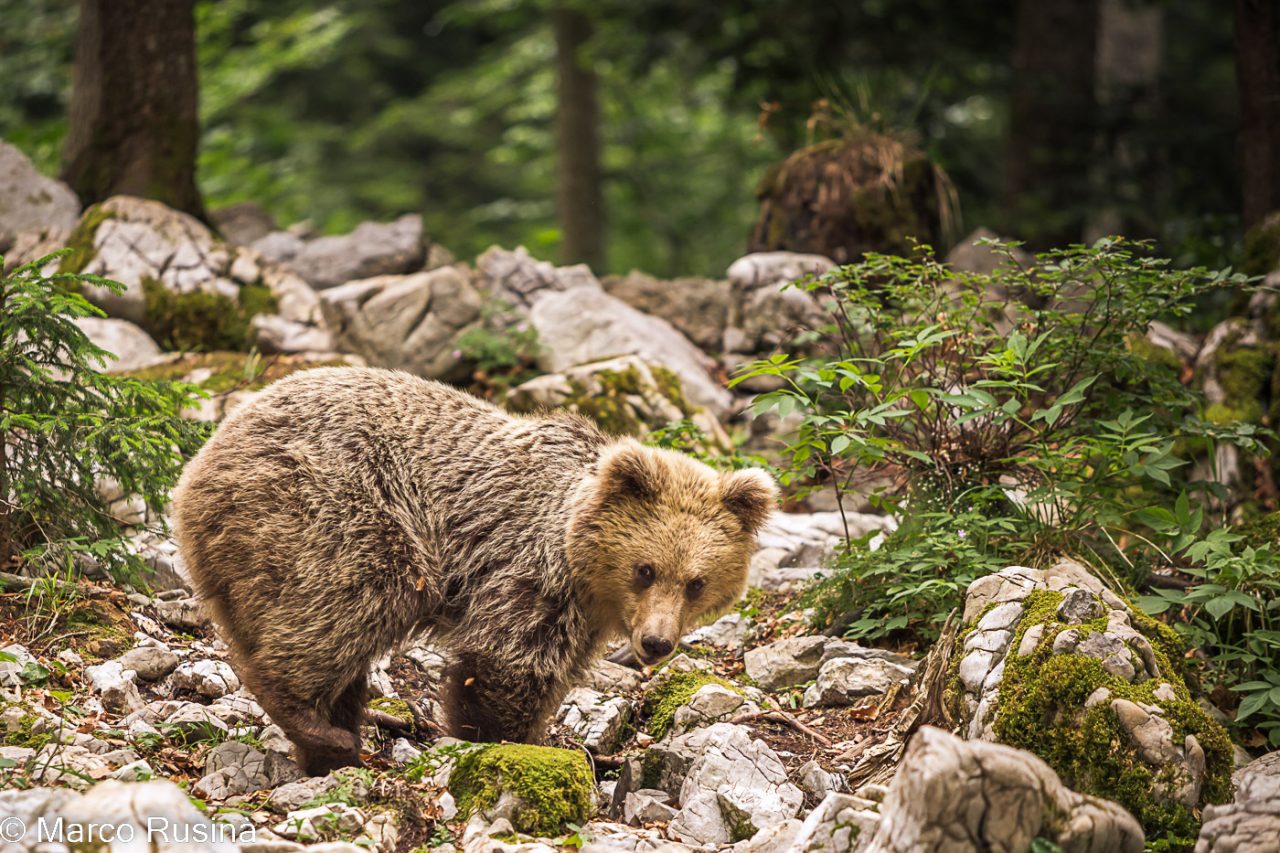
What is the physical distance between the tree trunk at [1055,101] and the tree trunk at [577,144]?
5894 mm

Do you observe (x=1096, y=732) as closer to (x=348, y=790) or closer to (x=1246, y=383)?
(x=348, y=790)

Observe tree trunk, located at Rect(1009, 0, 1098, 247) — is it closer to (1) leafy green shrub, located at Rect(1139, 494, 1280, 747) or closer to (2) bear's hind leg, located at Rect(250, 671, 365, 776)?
(1) leafy green shrub, located at Rect(1139, 494, 1280, 747)

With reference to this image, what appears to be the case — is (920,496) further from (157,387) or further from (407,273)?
(407,273)

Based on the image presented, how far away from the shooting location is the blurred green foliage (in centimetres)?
1244

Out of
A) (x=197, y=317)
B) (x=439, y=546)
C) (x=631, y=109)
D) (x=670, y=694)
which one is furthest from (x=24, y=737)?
(x=631, y=109)

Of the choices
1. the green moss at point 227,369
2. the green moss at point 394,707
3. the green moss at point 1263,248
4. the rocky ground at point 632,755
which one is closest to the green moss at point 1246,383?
the green moss at point 1263,248

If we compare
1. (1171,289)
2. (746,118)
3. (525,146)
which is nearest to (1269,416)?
(1171,289)

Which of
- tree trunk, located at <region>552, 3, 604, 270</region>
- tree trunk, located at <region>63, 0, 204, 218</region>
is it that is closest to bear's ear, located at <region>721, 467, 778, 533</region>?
tree trunk, located at <region>63, 0, 204, 218</region>

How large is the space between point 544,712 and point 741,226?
668 inches

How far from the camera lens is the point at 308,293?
32.5 feet

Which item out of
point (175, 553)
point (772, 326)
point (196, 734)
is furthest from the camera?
point (772, 326)

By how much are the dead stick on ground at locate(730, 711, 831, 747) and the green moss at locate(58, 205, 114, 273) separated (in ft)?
21.0

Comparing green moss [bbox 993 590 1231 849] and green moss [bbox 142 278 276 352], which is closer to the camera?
green moss [bbox 993 590 1231 849]

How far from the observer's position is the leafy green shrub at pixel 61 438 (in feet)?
17.8
